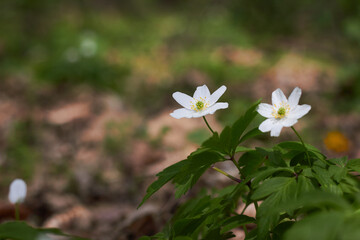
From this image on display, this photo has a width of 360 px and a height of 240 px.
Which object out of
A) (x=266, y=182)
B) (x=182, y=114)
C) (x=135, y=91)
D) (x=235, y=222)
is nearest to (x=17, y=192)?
(x=182, y=114)

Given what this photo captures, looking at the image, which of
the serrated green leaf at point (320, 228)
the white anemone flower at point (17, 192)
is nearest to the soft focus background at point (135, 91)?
the serrated green leaf at point (320, 228)

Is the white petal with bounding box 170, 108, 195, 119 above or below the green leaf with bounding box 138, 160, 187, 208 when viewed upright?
above

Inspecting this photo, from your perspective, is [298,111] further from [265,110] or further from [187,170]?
[187,170]

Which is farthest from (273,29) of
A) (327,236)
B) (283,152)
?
(327,236)

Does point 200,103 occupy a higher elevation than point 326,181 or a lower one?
higher

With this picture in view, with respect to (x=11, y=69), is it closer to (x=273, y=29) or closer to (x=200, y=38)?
(x=200, y=38)

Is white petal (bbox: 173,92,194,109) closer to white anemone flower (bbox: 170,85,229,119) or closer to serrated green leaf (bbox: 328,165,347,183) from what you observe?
white anemone flower (bbox: 170,85,229,119)

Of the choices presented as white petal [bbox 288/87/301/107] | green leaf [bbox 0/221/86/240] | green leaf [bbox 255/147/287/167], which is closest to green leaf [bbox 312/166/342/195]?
green leaf [bbox 255/147/287/167]
